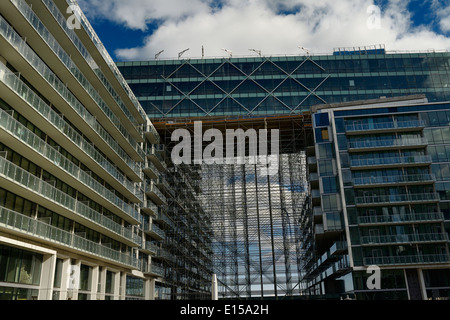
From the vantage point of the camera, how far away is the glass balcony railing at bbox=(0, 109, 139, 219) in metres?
20.0

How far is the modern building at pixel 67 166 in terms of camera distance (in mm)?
20828

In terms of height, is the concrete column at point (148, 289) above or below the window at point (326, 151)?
below

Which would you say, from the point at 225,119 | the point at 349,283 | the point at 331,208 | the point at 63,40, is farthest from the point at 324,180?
the point at 63,40

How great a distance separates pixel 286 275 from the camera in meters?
46.8

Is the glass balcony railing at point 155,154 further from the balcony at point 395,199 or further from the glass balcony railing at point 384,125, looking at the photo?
the balcony at point 395,199

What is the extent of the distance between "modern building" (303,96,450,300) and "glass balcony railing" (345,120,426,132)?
0.30 feet

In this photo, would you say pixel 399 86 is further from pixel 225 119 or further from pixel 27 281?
pixel 27 281

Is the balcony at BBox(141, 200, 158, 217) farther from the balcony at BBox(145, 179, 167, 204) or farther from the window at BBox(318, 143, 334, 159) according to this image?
the window at BBox(318, 143, 334, 159)

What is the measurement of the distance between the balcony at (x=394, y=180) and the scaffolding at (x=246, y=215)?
981 centimetres

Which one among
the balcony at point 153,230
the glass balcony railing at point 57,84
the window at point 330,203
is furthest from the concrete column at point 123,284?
the window at point 330,203

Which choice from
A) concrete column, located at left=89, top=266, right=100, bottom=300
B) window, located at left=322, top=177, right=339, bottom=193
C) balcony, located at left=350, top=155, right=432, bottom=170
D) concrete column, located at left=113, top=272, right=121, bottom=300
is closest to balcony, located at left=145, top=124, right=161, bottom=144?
concrete column, located at left=113, top=272, right=121, bottom=300

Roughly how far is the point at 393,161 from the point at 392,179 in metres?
1.83

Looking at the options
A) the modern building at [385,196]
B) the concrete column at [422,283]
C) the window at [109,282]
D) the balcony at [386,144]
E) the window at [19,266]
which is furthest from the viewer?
the balcony at [386,144]

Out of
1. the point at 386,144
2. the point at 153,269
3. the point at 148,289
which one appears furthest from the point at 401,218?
the point at 148,289
